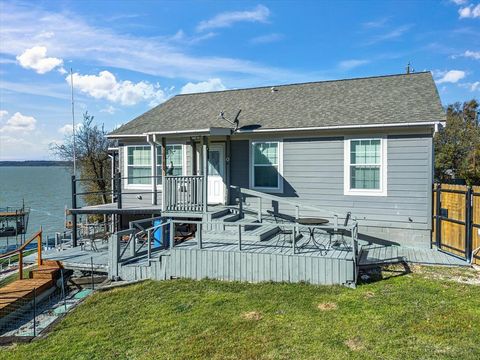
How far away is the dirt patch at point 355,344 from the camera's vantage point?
493 centimetres

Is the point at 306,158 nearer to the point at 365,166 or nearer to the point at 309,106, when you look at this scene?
the point at 365,166

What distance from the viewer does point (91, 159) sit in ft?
95.8

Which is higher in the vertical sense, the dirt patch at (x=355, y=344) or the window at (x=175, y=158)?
the window at (x=175, y=158)

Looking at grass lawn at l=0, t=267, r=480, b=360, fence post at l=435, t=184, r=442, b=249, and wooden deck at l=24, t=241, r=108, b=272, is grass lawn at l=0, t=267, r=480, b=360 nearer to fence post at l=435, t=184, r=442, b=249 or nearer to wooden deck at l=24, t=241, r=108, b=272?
fence post at l=435, t=184, r=442, b=249

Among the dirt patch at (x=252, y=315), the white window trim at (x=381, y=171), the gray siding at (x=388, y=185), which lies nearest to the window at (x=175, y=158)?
the gray siding at (x=388, y=185)

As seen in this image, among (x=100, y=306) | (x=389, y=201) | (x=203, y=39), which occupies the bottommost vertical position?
(x=100, y=306)

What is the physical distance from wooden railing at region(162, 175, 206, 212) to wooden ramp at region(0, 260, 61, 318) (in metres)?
3.46

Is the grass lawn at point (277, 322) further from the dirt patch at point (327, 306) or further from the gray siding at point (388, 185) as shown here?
the gray siding at point (388, 185)

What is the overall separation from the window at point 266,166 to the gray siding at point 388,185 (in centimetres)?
21

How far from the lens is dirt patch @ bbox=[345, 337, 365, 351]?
16.2 feet

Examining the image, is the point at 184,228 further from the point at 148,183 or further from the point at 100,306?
the point at 100,306

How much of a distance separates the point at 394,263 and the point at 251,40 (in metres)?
15.3

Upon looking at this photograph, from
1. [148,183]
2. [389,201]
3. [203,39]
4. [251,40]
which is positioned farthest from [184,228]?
[251,40]

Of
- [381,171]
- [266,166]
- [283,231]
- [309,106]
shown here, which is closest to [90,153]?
[266,166]
